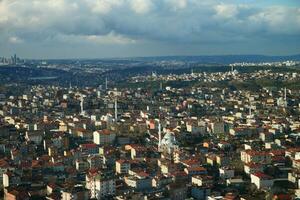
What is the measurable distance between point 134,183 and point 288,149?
5.76m

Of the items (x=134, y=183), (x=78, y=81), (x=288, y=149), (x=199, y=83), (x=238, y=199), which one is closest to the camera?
(x=238, y=199)

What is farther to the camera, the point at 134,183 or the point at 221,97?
the point at 221,97

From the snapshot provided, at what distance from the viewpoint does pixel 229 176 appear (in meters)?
13.7

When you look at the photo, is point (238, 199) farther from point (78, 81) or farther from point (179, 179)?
point (78, 81)

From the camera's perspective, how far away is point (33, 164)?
49.0 feet


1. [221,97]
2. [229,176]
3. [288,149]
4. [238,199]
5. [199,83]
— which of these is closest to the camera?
[238,199]

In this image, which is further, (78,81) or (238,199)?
(78,81)

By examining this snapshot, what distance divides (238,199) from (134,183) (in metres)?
2.59

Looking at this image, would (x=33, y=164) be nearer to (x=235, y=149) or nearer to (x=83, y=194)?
(x=83, y=194)

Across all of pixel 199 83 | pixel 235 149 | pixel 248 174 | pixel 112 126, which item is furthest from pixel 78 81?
pixel 248 174

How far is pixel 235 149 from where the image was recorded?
1761cm

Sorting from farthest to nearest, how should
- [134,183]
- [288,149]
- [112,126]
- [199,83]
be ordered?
[199,83], [112,126], [288,149], [134,183]

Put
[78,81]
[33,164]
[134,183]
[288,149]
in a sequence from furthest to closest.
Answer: [78,81], [288,149], [33,164], [134,183]

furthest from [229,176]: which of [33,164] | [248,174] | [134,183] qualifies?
[33,164]
